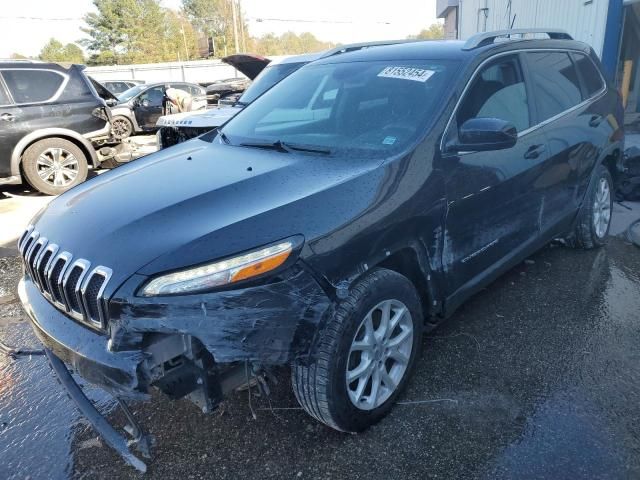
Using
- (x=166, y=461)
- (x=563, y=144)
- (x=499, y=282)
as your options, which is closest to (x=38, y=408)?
(x=166, y=461)

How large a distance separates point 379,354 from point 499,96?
1.83 m

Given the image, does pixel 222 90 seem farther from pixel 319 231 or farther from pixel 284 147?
pixel 319 231

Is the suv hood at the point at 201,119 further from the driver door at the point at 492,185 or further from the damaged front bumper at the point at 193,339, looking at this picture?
the damaged front bumper at the point at 193,339

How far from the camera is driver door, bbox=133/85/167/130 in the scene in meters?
14.4

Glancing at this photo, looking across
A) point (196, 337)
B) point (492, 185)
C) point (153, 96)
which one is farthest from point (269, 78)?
point (153, 96)

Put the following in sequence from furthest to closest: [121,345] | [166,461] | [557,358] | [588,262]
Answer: [588,262]
[557,358]
[166,461]
[121,345]

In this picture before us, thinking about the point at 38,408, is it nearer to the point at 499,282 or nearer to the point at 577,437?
the point at 577,437

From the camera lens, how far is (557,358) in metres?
3.08

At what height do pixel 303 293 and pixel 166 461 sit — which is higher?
pixel 303 293

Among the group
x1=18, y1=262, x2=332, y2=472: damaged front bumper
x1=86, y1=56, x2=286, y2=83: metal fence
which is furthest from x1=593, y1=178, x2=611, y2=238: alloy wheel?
x1=86, y1=56, x2=286, y2=83: metal fence

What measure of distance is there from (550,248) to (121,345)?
402 centimetres

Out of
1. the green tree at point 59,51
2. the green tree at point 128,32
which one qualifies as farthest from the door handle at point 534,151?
the green tree at point 59,51

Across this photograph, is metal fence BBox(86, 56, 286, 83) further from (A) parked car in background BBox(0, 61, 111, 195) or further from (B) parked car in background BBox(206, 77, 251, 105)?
(A) parked car in background BBox(0, 61, 111, 195)

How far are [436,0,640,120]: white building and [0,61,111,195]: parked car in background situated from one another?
575cm
